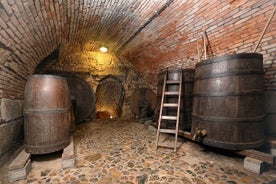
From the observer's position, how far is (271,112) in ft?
8.27

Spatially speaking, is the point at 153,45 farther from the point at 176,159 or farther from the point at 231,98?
the point at 176,159

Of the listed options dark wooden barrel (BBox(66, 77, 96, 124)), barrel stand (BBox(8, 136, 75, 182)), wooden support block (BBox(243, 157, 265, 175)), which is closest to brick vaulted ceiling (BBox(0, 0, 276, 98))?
barrel stand (BBox(8, 136, 75, 182))

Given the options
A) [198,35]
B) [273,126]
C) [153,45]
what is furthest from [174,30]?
[273,126]

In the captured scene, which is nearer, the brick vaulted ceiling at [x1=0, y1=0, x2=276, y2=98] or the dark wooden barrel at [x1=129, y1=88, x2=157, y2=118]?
the brick vaulted ceiling at [x1=0, y1=0, x2=276, y2=98]

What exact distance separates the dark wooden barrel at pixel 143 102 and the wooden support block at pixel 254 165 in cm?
354

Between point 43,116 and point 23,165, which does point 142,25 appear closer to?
point 43,116

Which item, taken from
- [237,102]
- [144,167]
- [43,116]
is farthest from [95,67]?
[237,102]

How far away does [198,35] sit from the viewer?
3.19 meters

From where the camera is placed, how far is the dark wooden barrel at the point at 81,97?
5.17 meters

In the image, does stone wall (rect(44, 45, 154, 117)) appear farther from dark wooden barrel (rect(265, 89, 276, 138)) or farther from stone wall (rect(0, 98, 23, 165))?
dark wooden barrel (rect(265, 89, 276, 138))

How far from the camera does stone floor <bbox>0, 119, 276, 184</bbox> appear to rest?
1.83m

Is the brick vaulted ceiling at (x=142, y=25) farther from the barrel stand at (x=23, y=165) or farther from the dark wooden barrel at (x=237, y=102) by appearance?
the barrel stand at (x=23, y=165)

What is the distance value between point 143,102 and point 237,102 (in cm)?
365

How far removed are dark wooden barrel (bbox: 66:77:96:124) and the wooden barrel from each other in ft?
9.36
